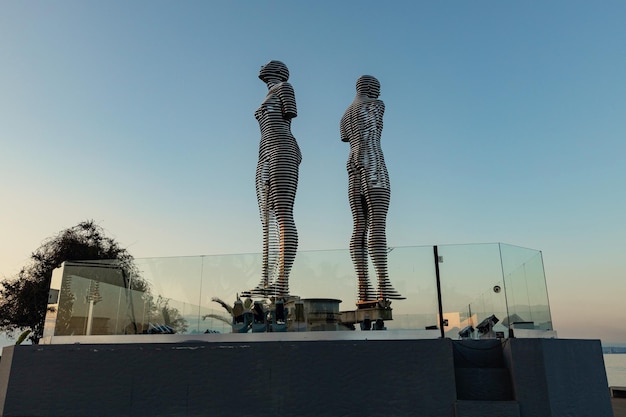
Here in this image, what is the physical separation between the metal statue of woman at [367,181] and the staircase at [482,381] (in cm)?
212

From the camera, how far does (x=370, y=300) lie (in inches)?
385

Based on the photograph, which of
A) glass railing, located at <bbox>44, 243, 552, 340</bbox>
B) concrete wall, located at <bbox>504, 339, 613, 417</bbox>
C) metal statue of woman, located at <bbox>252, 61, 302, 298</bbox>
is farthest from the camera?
metal statue of woman, located at <bbox>252, 61, 302, 298</bbox>

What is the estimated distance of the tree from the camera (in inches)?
846

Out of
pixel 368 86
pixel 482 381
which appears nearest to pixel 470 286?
pixel 482 381

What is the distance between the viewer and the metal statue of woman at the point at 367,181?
10188 millimetres

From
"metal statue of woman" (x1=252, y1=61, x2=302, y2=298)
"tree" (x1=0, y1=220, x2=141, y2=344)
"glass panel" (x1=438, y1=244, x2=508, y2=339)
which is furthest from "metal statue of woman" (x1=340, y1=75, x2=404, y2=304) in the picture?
"tree" (x1=0, y1=220, x2=141, y2=344)

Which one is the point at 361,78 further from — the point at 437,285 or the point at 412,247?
the point at 437,285

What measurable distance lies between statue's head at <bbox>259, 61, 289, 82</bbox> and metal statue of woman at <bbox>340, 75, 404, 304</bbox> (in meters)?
1.87

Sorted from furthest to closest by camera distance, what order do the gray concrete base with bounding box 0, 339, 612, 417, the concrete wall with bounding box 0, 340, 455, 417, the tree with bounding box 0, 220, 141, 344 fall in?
the tree with bounding box 0, 220, 141, 344 < the concrete wall with bounding box 0, 340, 455, 417 < the gray concrete base with bounding box 0, 339, 612, 417

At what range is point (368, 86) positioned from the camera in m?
12.5

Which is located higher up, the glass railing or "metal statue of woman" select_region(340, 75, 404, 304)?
"metal statue of woman" select_region(340, 75, 404, 304)

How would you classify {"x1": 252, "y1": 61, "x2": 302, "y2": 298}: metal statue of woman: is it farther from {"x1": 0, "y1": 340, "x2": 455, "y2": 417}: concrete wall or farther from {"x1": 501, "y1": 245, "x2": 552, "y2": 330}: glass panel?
{"x1": 501, "y1": 245, "x2": 552, "y2": 330}: glass panel

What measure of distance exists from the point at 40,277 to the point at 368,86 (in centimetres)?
1773

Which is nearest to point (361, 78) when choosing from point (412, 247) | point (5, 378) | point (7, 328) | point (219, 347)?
point (412, 247)
